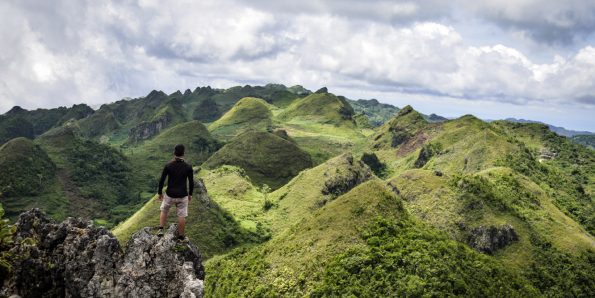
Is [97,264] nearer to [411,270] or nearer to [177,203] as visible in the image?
[177,203]

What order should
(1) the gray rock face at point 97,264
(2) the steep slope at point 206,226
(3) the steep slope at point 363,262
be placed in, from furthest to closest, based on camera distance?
(2) the steep slope at point 206,226 → (3) the steep slope at point 363,262 → (1) the gray rock face at point 97,264

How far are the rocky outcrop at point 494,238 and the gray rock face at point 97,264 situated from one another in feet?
330

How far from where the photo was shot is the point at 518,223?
121 m

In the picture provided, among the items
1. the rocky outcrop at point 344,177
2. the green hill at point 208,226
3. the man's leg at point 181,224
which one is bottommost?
the green hill at point 208,226

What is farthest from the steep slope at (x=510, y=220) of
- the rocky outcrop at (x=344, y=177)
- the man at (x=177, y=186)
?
the man at (x=177, y=186)

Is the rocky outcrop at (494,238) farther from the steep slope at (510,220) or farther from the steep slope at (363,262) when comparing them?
the steep slope at (363,262)

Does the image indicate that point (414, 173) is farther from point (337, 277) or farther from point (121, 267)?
point (121, 267)

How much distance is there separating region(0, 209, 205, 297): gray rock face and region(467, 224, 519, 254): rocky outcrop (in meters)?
101

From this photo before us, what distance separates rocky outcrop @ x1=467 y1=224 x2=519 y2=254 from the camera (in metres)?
116

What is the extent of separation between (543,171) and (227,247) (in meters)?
130

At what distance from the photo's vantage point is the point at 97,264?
30719 mm

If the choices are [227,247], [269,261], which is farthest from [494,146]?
[269,261]

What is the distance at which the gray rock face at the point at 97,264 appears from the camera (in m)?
28.8

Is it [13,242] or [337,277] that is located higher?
[13,242]
